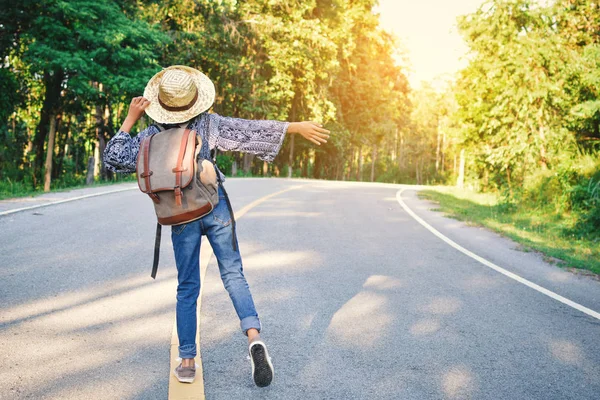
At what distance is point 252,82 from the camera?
3194 centimetres

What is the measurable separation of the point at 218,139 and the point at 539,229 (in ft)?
35.2

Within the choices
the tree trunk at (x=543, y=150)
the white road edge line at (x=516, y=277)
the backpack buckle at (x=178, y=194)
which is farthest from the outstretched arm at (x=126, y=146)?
the tree trunk at (x=543, y=150)

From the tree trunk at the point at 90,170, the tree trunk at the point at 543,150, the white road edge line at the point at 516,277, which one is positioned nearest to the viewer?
the white road edge line at the point at 516,277

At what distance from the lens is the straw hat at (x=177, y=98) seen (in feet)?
11.8

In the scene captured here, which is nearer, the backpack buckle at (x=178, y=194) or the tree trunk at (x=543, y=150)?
the backpack buckle at (x=178, y=194)

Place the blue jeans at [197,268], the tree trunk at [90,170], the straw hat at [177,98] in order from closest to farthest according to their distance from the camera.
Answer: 1. the straw hat at [177,98]
2. the blue jeans at [197,268]
3. the tree trunk at [90,170]

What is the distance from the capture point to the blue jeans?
3.73 m

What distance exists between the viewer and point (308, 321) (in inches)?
205

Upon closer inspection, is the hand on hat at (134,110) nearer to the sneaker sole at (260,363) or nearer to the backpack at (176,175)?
the backpack at (176,175)

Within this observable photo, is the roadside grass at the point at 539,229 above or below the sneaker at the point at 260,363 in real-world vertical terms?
below

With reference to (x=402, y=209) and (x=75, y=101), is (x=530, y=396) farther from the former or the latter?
(x=75, y=101)

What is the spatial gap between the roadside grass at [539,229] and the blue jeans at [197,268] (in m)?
6.25

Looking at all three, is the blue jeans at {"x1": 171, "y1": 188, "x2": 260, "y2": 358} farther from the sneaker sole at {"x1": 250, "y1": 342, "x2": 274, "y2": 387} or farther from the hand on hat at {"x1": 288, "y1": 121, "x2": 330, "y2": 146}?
the hand on hat at {"x1": 288, "y1": 121, "x2": 330, "y2": 146}

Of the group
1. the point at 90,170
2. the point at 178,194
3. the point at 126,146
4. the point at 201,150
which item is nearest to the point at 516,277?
the point at 201,150
